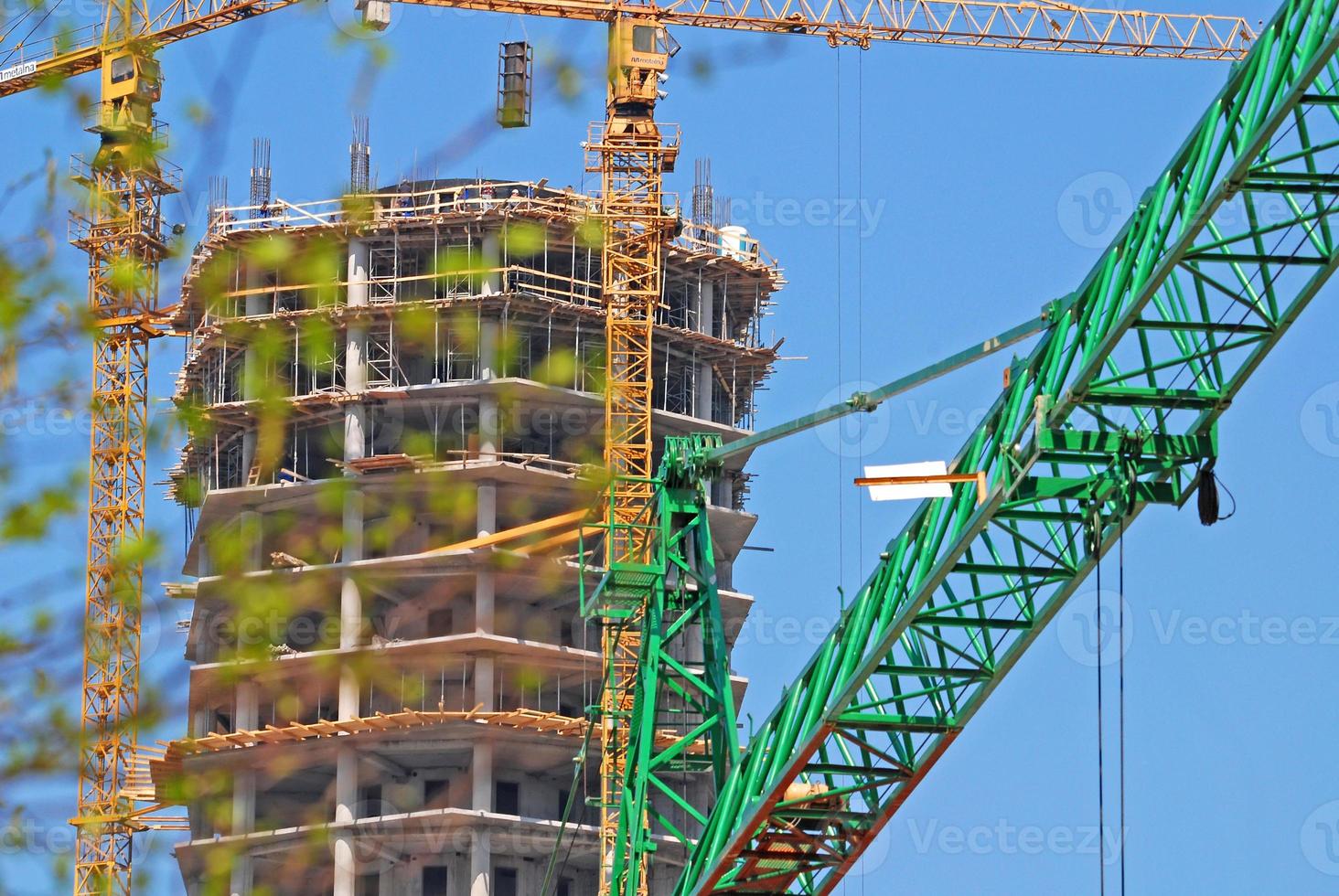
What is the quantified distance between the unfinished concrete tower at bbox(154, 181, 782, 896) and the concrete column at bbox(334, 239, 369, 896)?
11cm

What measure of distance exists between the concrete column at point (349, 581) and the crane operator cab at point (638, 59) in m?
10.6

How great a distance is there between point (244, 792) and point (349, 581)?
31.5 feet

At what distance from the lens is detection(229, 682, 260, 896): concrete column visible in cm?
9700

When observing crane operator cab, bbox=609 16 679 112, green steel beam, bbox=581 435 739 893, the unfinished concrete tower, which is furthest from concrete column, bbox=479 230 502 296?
green steel beam, bbox=581 435 739 893

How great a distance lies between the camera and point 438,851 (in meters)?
96.6

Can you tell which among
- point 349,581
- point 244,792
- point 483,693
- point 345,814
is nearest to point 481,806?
point 483,693

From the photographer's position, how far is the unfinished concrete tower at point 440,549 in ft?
316

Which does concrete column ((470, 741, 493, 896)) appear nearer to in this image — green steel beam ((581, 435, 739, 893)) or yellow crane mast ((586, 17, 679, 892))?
yellow crane mast ((586, 17, 679, 892))

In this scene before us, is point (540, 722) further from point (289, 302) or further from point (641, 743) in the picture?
point (641, 743)

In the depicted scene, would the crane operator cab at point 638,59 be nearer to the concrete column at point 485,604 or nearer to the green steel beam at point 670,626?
the concrete column at point 485,604

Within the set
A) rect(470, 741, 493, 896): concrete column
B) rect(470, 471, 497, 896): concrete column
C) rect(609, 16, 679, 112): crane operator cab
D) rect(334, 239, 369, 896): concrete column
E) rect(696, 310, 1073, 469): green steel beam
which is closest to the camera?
rect(696, 310, 1073, 469): green steel beam

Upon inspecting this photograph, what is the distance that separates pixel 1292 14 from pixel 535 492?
6047 centimetres

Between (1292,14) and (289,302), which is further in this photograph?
(289,302)

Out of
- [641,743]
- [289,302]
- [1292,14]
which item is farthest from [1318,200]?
[289,302]
